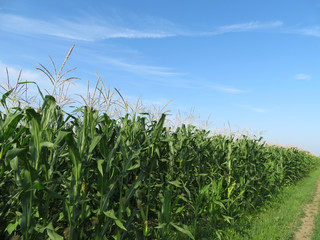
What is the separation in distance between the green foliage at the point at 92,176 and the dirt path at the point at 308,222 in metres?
1.68

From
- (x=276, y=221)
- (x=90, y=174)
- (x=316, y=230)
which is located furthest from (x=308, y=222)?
(x=90, y=174)

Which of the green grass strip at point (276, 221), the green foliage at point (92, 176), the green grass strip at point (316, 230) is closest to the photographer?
the green foliage at point (92, 176)

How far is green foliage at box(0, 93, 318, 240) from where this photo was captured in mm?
2588

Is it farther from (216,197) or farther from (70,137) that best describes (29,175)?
(216,197)

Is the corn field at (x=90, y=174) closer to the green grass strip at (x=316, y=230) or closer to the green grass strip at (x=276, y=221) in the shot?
the green grass strip at (x=276, y=221)

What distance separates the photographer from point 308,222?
24.1 feet

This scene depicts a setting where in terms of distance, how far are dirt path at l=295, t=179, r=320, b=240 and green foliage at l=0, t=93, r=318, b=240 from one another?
1676 mm

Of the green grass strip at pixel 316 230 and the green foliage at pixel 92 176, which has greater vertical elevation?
the green foliage at pixel 92 176

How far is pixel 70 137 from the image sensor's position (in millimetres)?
2551

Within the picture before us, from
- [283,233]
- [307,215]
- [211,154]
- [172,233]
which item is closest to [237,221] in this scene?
[283,233]

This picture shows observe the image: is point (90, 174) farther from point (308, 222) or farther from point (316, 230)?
point (308, 222)

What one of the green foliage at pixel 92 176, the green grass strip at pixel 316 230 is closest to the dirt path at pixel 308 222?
the green grass strip at pixel 316 230

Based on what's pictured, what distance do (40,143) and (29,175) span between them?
0.34 meters

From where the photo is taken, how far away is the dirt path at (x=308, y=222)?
20.3 ft
